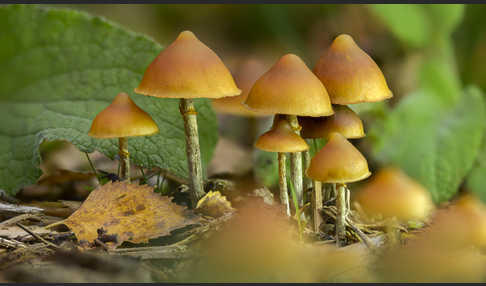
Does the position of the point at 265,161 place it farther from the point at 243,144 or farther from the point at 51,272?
the point at 51,272

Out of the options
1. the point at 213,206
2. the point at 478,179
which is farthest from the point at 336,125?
the point at 478,179

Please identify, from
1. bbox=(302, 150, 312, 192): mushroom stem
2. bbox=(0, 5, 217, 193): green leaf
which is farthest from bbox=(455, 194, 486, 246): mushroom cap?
bbox=(0, 5, 217, 193): green leaf

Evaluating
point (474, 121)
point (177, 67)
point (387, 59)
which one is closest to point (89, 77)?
point (177, 67)

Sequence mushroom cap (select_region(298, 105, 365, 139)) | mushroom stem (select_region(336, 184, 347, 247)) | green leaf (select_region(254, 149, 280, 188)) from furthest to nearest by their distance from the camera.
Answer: green leaf (select_region(254, 149, 280, 188)), mushroom cap (select_region(298, 105, 365, 139)), mushroom stem (select_region(336, 184, 347, 247))

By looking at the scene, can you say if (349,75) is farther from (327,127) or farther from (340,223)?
(340,223)

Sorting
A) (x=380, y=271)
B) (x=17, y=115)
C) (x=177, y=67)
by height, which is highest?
(x=177, y=67)

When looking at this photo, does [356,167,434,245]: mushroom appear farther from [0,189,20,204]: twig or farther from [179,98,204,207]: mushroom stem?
[0,189,20,204]: twig

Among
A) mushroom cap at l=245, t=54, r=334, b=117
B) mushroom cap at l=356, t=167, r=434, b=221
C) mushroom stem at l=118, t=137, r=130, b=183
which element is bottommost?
mushroom cap at l=356, t=167, r=434, b=221
